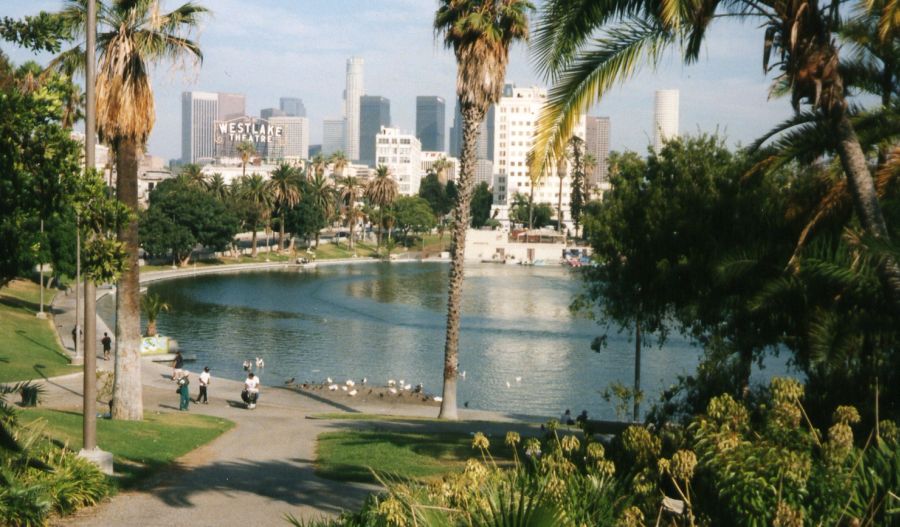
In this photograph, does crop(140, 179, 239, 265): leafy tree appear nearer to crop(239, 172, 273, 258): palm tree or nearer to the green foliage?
crop(239, 172, 273, 258): palm tree

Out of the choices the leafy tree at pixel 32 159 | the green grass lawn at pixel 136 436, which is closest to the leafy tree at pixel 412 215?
the green grass lawn at pixel 136 436

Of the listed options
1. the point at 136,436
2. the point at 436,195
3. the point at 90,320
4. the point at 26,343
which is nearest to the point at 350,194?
the point at 436,195

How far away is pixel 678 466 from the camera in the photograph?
712cm

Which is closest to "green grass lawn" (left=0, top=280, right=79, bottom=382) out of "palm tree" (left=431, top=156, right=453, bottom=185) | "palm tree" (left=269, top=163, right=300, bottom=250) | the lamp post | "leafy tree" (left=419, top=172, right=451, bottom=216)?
the lamp post

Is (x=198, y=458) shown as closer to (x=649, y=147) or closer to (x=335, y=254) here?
(x=649, y=147)

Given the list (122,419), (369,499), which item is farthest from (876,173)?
(122,419)

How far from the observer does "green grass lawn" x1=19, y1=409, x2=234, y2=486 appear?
15.8 metres

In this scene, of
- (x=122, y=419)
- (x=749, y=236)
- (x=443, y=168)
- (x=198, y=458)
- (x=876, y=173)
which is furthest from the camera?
(x=443, y=168)

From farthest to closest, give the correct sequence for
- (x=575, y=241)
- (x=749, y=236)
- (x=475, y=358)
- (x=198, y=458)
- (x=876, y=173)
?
(x=575, y=241) → (x=475, y=358) → (x=198, y=458) → (x=749, y=236) → (x=876, y=173)

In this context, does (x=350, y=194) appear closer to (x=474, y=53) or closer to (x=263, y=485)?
(x=474, y=53)

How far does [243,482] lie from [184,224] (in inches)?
3275

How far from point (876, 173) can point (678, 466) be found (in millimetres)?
7421

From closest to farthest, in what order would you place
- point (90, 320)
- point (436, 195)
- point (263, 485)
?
point (90, 320), point (263, 485), point (436, 195)

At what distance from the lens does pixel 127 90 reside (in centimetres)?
1997
